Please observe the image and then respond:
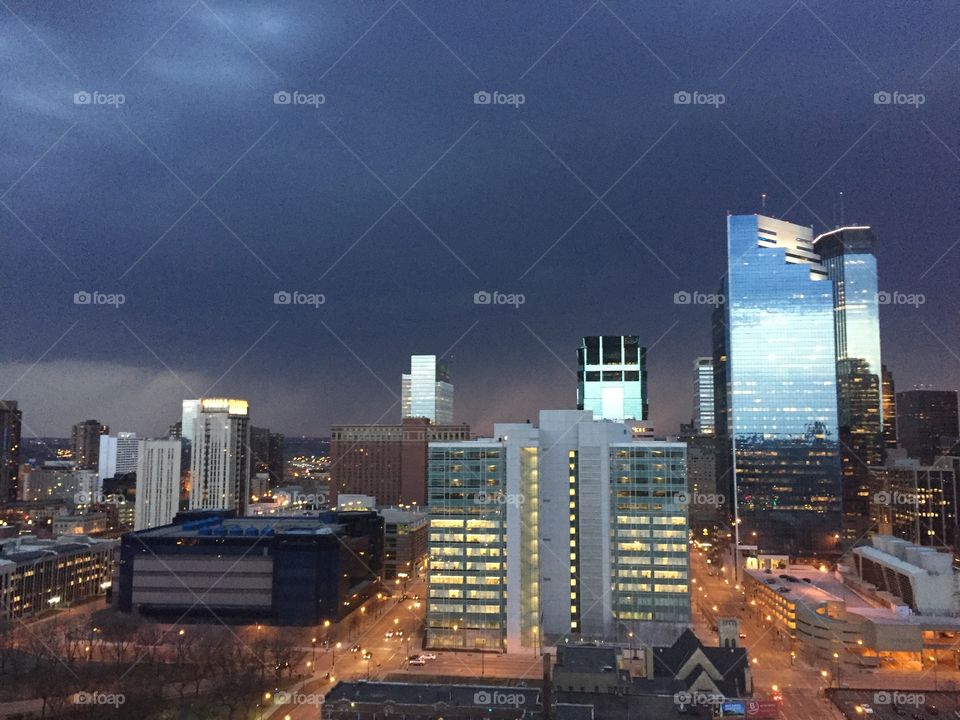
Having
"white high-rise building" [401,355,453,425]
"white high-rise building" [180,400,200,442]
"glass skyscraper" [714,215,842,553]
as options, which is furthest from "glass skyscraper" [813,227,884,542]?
"white high-rise building" [180,400,200,442]

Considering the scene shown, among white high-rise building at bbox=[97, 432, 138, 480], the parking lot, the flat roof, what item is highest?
white high-rise building at bbox=[97, 432, 138, 480]

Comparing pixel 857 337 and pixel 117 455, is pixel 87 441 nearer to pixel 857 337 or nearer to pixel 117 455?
pixel 117 455

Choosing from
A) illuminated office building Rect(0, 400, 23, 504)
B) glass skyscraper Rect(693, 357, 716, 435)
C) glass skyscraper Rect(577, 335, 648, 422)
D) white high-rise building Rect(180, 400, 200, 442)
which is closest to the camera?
glass skyscraper Rect(577, 335, 648, 422)

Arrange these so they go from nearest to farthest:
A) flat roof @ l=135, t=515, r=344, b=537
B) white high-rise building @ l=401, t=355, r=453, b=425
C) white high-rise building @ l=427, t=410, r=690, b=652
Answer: white high-rise building @ l=427, t=410, r=690, b=652
flat roof @ l=135, t=515, r=344, b=537
white high-rise building @ l=401, t=355, r=453, b=425

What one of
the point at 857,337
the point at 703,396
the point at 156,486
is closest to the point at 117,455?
the point at 156,486

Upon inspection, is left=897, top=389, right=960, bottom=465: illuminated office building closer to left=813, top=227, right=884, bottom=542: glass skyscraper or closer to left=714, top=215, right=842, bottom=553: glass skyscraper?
left=813, top=227, right=884, bottom=542: glass skyscraper

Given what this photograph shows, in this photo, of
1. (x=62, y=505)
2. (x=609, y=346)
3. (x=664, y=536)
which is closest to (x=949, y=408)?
(x=609, y=346)
